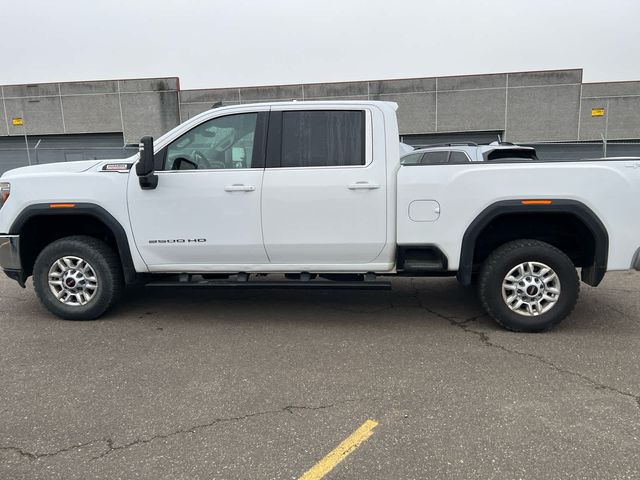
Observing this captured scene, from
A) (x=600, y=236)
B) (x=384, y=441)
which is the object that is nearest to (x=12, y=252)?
(x=384, y=441)

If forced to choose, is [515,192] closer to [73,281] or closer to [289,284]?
[289,284]

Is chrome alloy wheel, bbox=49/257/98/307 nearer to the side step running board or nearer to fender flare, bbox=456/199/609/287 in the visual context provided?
the side step running board

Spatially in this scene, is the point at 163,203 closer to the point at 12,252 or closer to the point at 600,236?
the point at 12,252

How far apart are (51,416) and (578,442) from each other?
3.23 metres

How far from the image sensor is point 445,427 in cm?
288

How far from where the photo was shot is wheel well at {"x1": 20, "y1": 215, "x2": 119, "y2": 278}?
482 centimetres

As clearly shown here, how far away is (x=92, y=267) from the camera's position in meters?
4.72

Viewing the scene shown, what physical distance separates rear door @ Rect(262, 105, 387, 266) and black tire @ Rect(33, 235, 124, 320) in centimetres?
163

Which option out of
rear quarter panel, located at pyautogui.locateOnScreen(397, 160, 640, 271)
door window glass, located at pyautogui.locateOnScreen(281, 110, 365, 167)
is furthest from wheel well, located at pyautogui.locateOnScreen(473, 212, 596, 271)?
door window glass, located at pyautogui.locateOnScreen(281, 110, 365, 167)

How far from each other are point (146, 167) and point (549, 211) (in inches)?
143

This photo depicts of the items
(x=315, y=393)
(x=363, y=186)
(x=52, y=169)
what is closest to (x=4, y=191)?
(x=52, y=169)

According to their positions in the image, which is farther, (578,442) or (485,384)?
(485,384)

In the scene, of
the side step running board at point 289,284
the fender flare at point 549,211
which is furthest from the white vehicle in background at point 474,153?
the side step running board at point 289,284

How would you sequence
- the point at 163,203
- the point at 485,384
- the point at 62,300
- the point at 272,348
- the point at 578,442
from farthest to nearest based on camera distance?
the point at 62,300, the point at 163,203, the point at 272,348, the point at 485,384, the point at 578,442
